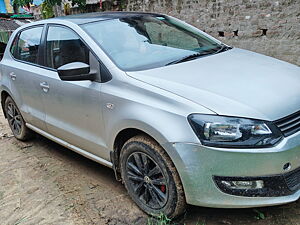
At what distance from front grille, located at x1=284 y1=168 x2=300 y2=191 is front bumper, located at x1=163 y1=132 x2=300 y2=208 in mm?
27

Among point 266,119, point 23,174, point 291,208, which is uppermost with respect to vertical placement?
point 266,119

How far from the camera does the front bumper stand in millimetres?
2111

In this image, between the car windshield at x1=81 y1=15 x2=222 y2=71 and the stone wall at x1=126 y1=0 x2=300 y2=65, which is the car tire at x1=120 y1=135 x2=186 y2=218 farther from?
the stone wall at x1=126 y1=0 x2=300 y2=65

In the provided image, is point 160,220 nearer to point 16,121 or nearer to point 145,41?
point 145,41

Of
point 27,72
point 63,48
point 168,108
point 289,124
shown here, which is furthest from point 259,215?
point 27,72

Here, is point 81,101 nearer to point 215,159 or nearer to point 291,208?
point 215,159

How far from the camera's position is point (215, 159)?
2.15 meters

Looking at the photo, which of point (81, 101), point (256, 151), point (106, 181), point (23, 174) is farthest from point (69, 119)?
point (256, 151)

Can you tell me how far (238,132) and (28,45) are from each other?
9.88 feet

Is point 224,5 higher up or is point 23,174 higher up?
point 224,5

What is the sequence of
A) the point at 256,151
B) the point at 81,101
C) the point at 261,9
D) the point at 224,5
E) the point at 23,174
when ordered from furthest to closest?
the point at 224,5, the point at 261,9, the point at 23,174, the point at 81,101, the point at 256,151

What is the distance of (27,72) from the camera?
12.8 feet

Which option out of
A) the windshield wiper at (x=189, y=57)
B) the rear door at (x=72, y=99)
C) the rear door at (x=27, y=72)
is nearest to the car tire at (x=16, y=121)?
the rear door at (x=27, y=72)

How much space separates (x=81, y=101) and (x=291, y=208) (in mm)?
2031
